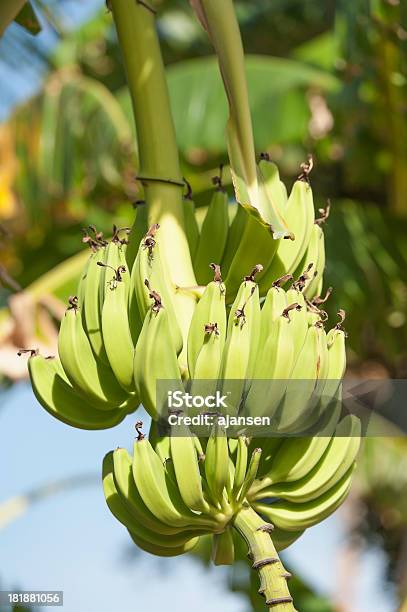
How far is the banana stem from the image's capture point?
0.96m

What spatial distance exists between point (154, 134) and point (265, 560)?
56cm

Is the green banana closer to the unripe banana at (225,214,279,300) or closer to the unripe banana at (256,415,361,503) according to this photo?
the unripe banana at (225,214,279,300)

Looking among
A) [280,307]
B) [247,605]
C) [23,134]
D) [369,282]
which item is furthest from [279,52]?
[280,307]

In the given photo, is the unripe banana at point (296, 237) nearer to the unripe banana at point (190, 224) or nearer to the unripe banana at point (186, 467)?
the unripe banana at point (190, 224)

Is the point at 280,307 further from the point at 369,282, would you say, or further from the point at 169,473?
the point at 369,282

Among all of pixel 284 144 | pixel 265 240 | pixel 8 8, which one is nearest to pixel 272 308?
pixel 265 240

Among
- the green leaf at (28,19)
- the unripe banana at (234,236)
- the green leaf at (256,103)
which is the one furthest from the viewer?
the green leaf at (256,103)

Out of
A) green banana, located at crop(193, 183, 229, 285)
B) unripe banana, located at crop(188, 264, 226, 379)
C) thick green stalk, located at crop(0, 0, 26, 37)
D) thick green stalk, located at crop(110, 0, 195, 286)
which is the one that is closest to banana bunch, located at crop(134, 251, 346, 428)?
unripe banana, located at crop(188, 264, 226, 379)

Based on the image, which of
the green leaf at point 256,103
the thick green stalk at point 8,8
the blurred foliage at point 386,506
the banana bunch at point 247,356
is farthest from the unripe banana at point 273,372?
the blurred foliage at point 386,506

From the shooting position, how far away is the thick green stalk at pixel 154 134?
1197 mm

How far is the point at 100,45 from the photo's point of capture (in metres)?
4.98

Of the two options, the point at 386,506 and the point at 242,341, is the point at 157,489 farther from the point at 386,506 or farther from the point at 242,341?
the point at 386,506

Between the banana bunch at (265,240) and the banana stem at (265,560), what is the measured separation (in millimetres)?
315

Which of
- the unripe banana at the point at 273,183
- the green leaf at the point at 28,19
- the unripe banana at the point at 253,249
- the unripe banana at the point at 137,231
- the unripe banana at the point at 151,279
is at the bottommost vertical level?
the unripe banana at the point at 151,279
